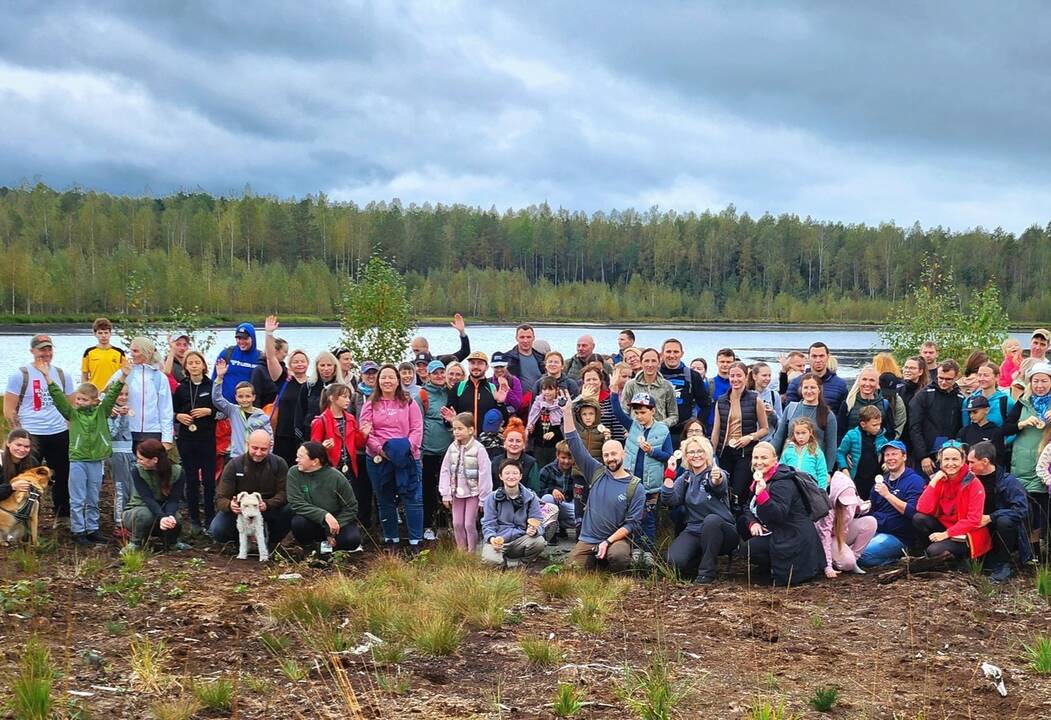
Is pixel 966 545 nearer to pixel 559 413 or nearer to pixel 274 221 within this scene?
pixel 559 413

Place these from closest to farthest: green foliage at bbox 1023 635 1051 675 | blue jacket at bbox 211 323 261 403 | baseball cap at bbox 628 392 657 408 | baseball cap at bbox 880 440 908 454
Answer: green foliage at bbox 1023 635 1051 675, baseball cap at bbox 880 440 908 454, baseball cap at bbox 628 392 657 408, blue jacket at bbox 211 323 261 403

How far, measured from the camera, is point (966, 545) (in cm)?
808

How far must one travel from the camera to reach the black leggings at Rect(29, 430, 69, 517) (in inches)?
375

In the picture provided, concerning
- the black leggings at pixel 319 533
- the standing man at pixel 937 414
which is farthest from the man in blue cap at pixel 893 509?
the black leggings at pixel 319 533

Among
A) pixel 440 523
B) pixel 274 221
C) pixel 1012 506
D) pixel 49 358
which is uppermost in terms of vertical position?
pixel 274 221

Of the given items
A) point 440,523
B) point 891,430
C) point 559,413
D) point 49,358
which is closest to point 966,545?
point 891,430

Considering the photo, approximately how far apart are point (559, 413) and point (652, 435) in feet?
4.04

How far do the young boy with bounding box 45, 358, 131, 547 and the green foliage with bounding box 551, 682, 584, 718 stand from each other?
5947 mm

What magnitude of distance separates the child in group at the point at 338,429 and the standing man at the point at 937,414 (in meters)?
5.73

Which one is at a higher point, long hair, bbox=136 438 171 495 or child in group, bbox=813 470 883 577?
long hair, bbox=136 438 171 495

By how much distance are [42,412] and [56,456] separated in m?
0.50

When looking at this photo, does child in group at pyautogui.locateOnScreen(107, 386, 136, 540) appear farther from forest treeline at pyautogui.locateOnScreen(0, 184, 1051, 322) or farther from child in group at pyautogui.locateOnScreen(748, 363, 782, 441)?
forest treeline at pyautogui.locateOnScreen(0, 184, 1051, 322)

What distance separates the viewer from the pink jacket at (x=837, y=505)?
835 centimetres

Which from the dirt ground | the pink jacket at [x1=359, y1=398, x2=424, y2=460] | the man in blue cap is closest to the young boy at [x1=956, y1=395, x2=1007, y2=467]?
the man in blue cap
